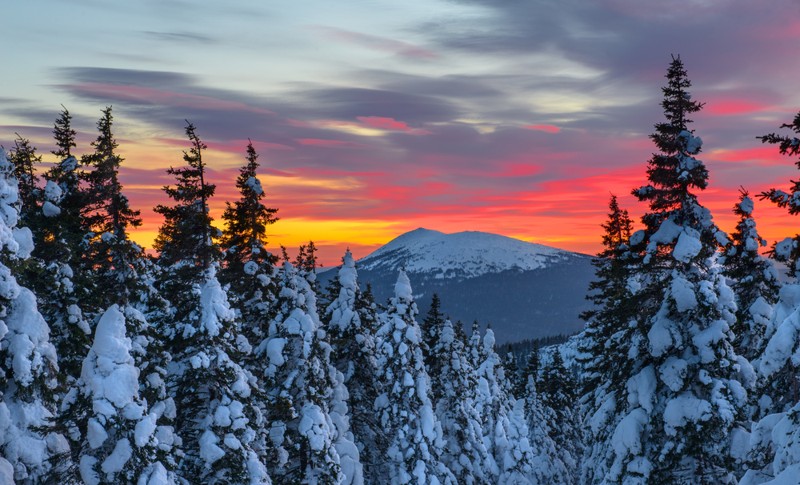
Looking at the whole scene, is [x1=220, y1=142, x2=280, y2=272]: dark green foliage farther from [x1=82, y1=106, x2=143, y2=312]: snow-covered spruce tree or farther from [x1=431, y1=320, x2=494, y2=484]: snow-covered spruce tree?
[x1=431, y1=320, x2=494, y2=484]: snow-covered spruce tree

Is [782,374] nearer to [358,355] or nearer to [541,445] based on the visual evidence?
[358,355]

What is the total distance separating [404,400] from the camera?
3741cm

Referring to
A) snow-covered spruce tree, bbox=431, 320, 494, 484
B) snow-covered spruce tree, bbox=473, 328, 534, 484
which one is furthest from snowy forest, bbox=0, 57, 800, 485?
snow-covered spruce tree, bbox=473, 328, 534, 484

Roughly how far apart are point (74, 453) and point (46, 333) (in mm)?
3243

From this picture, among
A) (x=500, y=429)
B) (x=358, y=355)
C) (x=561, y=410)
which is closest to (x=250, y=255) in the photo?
(x=358, y=355)

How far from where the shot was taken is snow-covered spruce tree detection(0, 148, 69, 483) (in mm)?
18281

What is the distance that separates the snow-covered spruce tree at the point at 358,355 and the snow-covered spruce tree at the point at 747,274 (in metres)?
17.0

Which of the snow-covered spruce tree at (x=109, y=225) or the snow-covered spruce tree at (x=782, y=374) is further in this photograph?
the snow-covered spruce tree at (x=109, y=225)

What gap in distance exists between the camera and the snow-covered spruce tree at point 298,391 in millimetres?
28234

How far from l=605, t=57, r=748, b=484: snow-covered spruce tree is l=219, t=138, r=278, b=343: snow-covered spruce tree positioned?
16.0 m

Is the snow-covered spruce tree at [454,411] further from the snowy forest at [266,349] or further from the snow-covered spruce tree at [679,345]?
the snow-covered spruce tree at [679,345]

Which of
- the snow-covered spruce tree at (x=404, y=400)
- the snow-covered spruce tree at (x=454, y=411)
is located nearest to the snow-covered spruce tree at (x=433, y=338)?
the snow-covered spruce tree at (x=454, y=411)

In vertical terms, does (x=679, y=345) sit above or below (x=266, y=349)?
above

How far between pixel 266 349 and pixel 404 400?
11.1m
